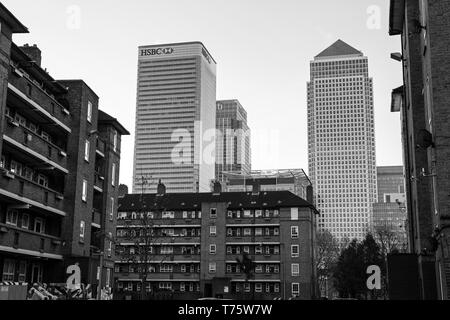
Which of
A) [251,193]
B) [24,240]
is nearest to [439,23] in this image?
[24,240]

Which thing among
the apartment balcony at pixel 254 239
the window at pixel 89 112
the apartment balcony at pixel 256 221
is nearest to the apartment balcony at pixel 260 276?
the apartment balcony at pixel 254 239

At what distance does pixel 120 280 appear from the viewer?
3844 inches

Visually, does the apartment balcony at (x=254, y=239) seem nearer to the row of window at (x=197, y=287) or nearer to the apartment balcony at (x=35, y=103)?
the row of window at (x=197, y=287)

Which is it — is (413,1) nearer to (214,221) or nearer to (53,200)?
(53,200)

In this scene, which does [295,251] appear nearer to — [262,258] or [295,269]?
[295,269]

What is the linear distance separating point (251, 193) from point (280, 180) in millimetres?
85814

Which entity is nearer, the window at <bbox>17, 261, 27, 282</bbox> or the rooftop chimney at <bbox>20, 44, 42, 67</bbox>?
the window at <bbox>17, 261, 27, 282</bbox>

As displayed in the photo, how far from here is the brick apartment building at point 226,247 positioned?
298 ft

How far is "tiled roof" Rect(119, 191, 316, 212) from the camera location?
3708 inches

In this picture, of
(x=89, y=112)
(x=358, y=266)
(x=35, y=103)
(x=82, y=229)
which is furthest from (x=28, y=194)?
(x=358, y=266)

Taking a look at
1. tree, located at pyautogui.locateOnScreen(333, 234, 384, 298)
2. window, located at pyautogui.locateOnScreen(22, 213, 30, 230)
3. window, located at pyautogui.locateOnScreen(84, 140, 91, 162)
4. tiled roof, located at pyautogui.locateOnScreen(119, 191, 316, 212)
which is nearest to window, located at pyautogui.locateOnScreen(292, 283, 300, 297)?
tree, located at pyautogui.locateOnScreen(333, 234, 384, 298)

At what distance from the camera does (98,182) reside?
48.8 m

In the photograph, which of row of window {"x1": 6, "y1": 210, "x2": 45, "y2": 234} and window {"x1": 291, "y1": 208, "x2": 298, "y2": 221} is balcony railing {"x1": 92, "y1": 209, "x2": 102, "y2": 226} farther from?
window {"x1": 291, "y1": 208, "x2": 298, "y2": 221}

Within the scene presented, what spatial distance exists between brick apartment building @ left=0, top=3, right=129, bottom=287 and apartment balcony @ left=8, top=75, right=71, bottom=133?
6 centimetres
